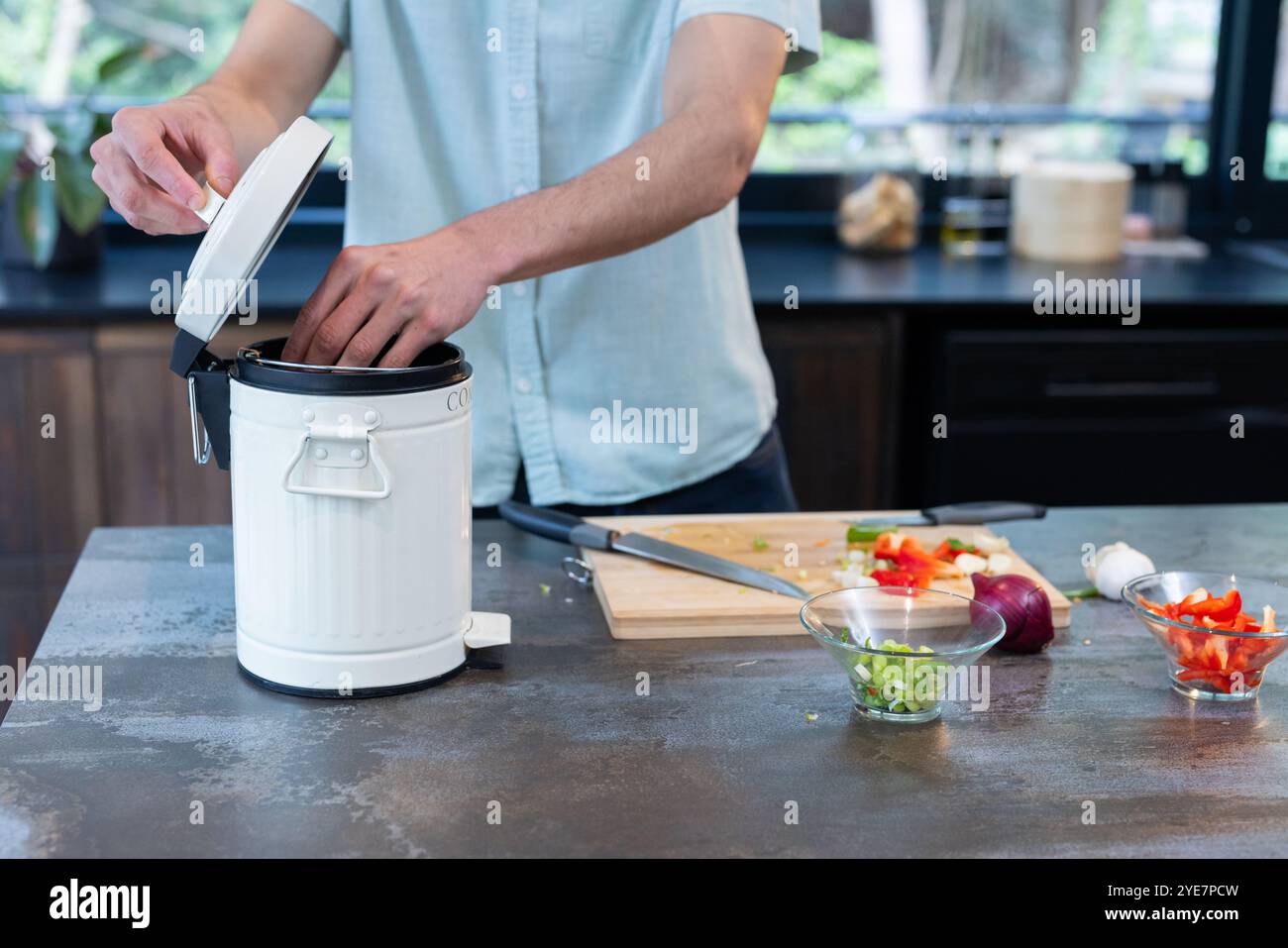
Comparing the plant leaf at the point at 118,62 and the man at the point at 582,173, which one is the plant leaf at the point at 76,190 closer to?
the plant leaf at the point at 118,62

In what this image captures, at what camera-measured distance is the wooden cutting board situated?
1205mm

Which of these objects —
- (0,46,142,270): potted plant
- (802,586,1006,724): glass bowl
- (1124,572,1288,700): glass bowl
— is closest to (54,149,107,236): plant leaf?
(0,46,142,270): potted plant

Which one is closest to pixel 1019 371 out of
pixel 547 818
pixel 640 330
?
pixel 640 330

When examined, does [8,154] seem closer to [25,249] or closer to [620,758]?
[25,249]

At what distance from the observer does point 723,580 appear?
1.27m

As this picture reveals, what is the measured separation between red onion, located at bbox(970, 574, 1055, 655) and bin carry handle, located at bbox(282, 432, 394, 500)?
0.49 m

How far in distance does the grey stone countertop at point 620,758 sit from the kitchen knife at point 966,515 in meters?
0.23

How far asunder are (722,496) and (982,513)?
320 mm

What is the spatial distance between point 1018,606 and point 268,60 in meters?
0.94

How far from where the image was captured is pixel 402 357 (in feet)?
3.55

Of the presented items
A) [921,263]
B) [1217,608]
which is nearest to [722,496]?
[1217,608]

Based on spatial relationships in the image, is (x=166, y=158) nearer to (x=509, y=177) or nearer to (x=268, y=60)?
(x=268, y=60)

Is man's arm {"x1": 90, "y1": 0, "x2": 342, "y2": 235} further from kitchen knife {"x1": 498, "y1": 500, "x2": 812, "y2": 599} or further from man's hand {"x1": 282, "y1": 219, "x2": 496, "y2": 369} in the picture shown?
kitchen knife {"x1": 498, "y1": 500, "x2": 812, "y2": 599}
